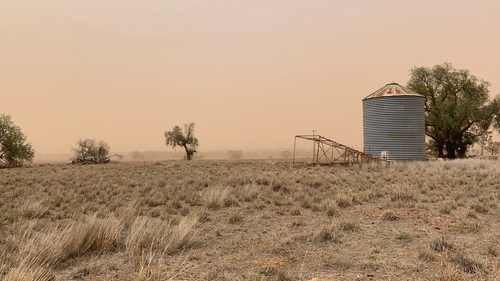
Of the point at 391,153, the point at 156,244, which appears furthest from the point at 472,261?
the point at 391,153

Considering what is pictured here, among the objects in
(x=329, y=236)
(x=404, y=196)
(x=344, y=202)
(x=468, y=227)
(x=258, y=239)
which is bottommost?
(x=258, y=239)

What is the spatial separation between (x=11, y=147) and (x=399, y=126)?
141 ft

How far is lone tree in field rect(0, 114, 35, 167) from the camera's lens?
35.6 metres

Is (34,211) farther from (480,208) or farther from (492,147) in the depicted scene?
(492,147)

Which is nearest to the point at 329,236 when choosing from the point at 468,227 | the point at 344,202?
the point at 468,227

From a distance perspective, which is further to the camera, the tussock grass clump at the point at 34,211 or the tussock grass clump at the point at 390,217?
the tussock grass clump at the point at 34,211

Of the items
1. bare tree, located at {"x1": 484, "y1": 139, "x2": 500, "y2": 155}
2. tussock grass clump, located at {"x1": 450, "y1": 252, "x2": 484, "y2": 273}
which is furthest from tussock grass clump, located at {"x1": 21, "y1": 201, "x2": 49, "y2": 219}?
bare tree, located at {"x1": 484, "y1": 139, "x2": 500, "y2": 155}

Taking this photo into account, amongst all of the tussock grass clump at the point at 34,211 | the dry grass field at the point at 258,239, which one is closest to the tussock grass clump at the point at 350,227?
the dry grass field at the point at 258,239

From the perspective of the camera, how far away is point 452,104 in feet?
126

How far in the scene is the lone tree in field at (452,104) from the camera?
3841cm

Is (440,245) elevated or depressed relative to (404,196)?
depressed

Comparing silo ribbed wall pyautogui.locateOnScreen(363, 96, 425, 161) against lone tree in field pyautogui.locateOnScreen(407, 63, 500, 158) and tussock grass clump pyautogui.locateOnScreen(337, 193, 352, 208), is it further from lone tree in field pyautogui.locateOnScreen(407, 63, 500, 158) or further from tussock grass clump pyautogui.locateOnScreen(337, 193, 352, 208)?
tussock grass clump pyautogui.locateOnScreen(337, 193, 352, 208)

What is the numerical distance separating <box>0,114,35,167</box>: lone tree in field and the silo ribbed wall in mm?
40175

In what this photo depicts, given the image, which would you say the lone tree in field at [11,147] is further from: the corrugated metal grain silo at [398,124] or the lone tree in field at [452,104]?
the lone tree in field at [452,104]
